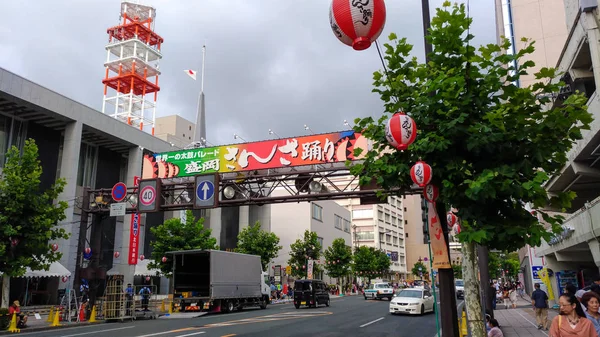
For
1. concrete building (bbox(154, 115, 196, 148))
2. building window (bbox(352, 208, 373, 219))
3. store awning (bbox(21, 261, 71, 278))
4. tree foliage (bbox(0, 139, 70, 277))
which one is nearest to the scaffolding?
tree foliage (bbox(0, 139, 70, 277))

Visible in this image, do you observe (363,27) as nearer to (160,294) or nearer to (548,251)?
(548,251)

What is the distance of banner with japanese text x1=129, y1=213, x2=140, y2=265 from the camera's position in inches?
1384

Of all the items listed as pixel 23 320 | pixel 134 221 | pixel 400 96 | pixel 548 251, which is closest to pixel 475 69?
pixel 400 96

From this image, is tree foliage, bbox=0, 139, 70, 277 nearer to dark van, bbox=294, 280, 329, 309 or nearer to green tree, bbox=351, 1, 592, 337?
dark van, bbox=294, 280, 329, 309

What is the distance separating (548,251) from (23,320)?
28.4 m

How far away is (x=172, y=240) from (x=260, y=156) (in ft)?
47.7

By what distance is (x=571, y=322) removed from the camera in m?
5.69

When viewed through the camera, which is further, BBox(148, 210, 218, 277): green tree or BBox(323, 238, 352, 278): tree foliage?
BBox(323, 238, 352, 278): tree foliage

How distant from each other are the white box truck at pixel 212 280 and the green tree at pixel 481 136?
64.8 feet

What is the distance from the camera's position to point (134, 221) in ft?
117

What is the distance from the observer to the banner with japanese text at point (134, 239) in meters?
Answer: 35.2

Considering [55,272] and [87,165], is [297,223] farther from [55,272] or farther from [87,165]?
[55,272]

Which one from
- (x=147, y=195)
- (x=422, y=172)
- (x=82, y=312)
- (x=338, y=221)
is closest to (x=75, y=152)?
(x=147, y=195)

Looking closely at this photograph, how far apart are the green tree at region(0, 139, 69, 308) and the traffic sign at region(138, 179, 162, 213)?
395cm
